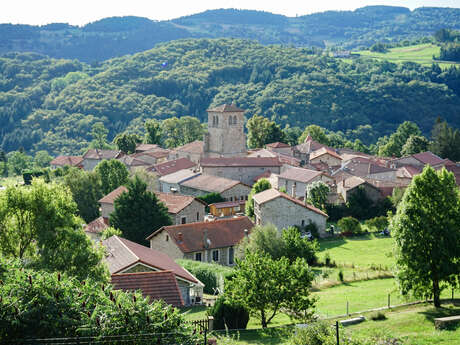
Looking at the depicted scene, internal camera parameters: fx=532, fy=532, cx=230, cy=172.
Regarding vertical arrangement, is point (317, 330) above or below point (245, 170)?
above

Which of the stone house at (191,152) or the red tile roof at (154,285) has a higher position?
the red tile roof at (154,285)

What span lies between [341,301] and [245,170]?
148 ft

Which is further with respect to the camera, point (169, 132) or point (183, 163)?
point (169, 132)

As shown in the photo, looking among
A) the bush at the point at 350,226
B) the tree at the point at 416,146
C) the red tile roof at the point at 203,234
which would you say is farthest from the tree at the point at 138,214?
the tree at the point at 416,146

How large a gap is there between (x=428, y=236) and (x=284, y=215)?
92.2 ft

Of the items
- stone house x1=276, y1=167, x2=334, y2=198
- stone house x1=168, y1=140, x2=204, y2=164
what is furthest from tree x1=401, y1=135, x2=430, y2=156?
stone house x1=168, y1=140, x2=204, y2=164

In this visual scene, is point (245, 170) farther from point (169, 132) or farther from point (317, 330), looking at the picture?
point (317, 330)

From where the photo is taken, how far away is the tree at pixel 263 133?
99.8m

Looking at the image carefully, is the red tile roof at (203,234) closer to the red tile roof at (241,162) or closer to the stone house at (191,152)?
the red tile roof at (241,162)

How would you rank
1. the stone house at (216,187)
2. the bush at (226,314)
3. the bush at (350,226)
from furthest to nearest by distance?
the stone house at (216,187) → the bush at (350,226) → the bush at (226,314)

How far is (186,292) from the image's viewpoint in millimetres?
27547

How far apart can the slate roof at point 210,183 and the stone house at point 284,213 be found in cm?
1062

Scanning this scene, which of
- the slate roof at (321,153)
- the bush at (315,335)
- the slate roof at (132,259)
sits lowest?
the slate roof at (321,153)

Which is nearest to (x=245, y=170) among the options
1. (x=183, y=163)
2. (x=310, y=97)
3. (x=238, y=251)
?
(x=183, y=163)
